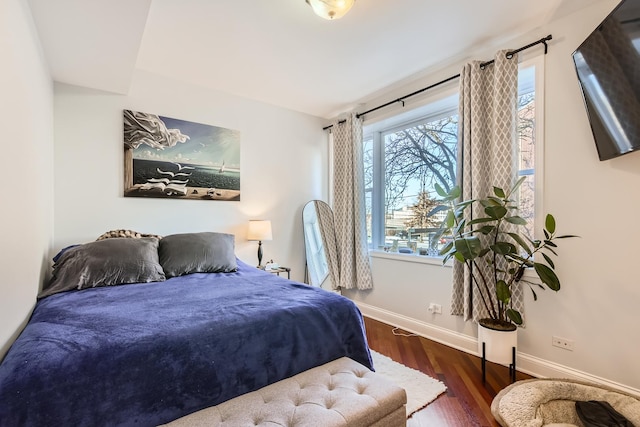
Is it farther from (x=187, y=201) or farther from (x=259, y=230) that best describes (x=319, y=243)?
(x=187, y=201)

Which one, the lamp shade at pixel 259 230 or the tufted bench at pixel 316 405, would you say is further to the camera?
the lamp shade at pixel 259 230

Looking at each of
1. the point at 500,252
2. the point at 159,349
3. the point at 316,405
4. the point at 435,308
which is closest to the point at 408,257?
the point at 435,308

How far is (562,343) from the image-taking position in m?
2.09

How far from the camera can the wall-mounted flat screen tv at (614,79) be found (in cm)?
152

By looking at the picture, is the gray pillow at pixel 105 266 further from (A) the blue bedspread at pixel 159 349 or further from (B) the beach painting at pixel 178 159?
(B) the beach painting at pixel 178 159

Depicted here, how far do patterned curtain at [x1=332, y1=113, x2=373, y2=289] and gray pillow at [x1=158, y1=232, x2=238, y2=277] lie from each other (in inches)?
56.7

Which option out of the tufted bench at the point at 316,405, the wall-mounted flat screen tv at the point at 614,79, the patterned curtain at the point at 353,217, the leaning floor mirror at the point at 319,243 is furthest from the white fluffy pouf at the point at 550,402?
the leaning floor mirror at the point at 319,243

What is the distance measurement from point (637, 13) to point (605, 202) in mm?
1072

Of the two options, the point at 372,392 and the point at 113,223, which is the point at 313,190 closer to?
the point at 113,223

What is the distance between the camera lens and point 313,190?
4086mm

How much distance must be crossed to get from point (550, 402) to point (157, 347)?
215 cm

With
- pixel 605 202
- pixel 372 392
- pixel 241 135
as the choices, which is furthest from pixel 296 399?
pixel 241 135

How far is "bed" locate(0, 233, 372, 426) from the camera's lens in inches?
39.3

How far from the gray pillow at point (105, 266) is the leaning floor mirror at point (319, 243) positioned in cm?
193
